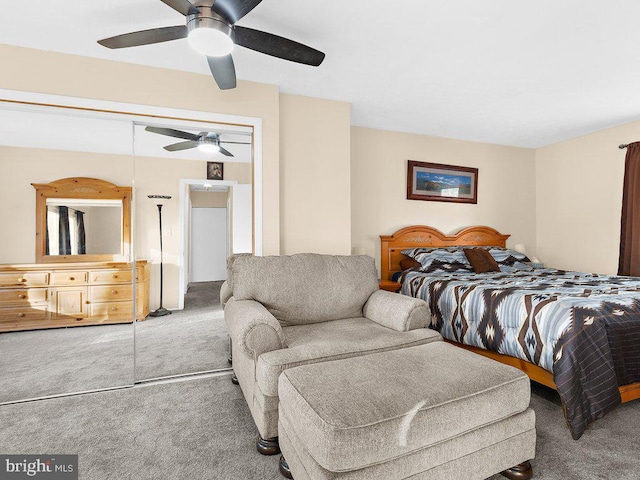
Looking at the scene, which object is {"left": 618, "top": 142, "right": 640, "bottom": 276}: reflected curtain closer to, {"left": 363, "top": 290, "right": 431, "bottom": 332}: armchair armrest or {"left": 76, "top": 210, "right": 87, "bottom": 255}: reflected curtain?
{"left": 363, "top": 290, "right": 431, "bottom": 332}: armchair armrest

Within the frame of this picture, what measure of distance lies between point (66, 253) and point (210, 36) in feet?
6.78

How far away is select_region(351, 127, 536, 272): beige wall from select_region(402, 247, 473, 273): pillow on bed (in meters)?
0.51

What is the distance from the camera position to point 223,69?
2.04 meters

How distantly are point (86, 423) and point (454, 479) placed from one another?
202 centimetres

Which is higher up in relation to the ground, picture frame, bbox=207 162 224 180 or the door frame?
picture frame, bbox=207 162 224 180

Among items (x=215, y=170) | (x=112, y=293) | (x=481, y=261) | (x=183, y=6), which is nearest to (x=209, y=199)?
(x=215, y=170)

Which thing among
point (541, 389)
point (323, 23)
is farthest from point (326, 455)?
point (323, 23)

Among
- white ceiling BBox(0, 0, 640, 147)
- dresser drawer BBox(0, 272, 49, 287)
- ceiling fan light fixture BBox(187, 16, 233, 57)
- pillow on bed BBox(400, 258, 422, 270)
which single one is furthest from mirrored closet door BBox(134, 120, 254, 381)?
pillow on bed BBox(400, 258, 422, 270)

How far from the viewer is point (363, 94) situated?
10.3ft

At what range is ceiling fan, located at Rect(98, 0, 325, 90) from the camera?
63.3 inches

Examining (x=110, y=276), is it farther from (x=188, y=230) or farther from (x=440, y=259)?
(x=440, y=259)

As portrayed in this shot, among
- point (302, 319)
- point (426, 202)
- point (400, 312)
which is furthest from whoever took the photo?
point (426, 202)

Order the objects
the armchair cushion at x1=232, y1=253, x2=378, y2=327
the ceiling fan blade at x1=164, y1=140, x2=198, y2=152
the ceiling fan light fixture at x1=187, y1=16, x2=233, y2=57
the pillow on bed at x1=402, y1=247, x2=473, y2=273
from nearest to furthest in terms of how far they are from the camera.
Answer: the ceiling fan light fixture at x1=187, y1=16, x2=233, y2=57, the armchair cushion at x1=232, y1=253, x2=378, y2=327, the ceiling fan blade at x1=164, y1=140, x2=198, y2=152, the pillow on bed at x1=402, y1=247, x2=473, y2=273

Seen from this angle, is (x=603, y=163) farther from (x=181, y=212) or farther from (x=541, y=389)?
(x=181, y=212)
